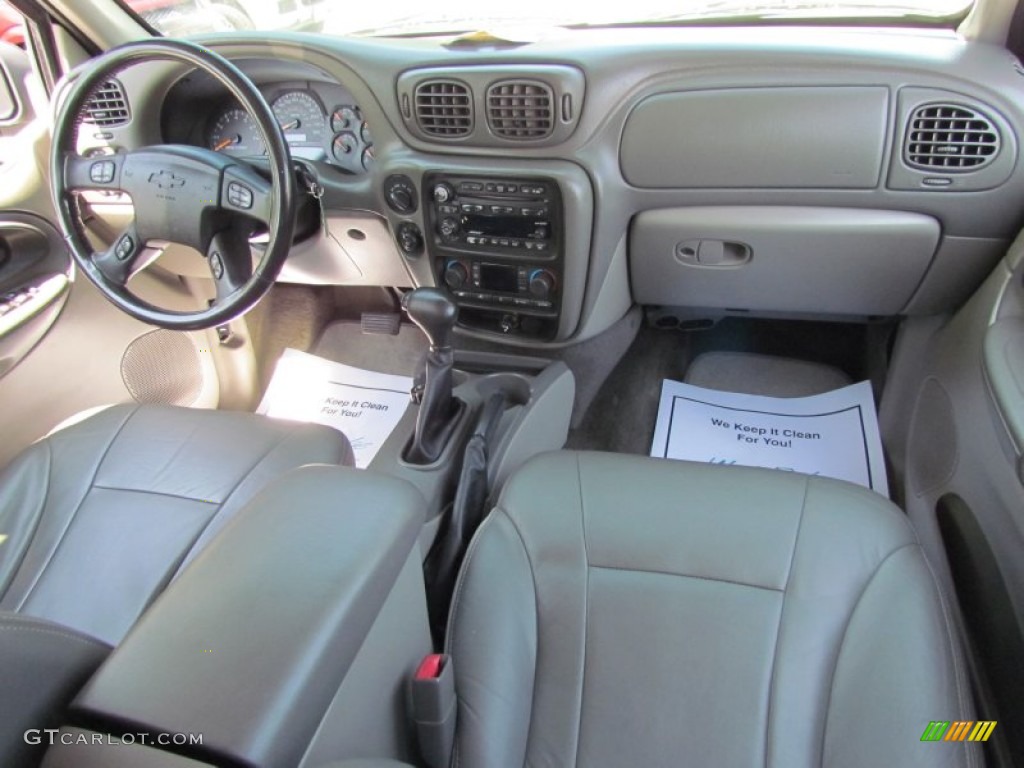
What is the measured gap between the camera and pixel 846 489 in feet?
3.20

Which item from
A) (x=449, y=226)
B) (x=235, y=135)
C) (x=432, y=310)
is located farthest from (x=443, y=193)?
(x=235, y=135)

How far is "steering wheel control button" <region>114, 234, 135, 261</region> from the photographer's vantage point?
1.26 metres

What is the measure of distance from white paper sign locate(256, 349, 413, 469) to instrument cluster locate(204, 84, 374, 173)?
524mm

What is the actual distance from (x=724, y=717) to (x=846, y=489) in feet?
1.14

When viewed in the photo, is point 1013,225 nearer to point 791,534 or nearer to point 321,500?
point 791,534

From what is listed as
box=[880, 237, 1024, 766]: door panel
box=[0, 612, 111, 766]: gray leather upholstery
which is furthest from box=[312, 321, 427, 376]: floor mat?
box=[0, 612, 111, 766]: gray leather upholstery

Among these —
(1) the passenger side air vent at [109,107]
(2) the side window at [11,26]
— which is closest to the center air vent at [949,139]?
(1) the passenger side air vent at [109,107]

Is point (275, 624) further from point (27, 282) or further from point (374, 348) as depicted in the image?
point (374, 348)

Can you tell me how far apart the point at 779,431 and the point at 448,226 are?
82 centimetres

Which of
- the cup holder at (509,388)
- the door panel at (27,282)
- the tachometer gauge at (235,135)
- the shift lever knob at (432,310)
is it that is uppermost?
the tachometer gauge at (235,135)

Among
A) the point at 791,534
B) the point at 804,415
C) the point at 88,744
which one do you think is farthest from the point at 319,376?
the point at 88,744

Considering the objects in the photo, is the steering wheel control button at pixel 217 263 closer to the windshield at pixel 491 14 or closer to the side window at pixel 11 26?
the windshield at pixel 491 14

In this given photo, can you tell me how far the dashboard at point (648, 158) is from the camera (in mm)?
1150

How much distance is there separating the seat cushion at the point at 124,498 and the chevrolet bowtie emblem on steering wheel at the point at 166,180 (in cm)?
37
